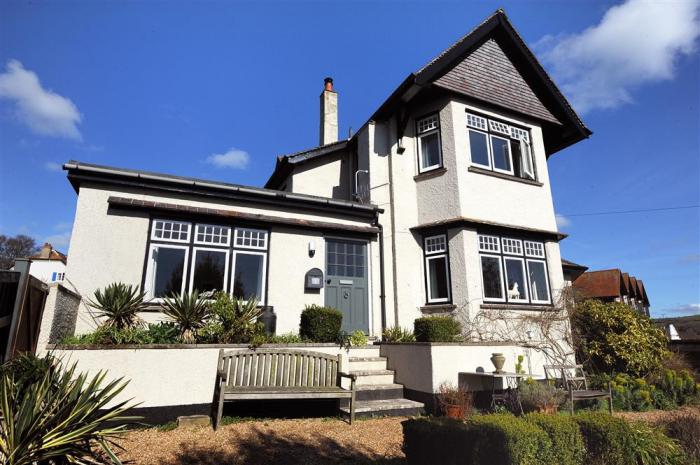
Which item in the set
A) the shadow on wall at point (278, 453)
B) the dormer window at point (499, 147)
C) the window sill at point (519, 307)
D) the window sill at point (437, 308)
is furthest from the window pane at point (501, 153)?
the shadow on wall at point (278, 453)

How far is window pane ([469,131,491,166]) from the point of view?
455 inches

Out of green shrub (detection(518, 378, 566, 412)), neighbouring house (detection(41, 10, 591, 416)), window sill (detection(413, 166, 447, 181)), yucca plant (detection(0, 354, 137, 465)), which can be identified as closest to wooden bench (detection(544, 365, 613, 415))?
green shrub (detection(518, 378, 566, 412))

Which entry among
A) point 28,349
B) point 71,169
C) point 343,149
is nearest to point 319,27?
point 343,149

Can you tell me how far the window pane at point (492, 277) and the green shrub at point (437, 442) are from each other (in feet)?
23.1

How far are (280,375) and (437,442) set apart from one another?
3678 mm

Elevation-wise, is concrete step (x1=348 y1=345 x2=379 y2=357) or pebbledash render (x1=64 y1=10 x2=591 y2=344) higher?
pebbledash render (x1=64 y1=10 x2=591 y2=344)

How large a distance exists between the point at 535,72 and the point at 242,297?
39.8 ft

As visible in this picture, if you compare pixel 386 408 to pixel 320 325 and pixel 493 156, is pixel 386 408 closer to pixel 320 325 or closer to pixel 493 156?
pixel 320 325

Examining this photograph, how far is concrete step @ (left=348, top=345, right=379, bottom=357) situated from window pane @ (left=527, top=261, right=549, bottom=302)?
203 inches

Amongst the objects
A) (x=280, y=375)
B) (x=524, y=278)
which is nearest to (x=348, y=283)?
(x=280, y=375)

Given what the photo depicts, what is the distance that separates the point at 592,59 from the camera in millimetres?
10938

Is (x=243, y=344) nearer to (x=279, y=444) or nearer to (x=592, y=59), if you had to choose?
(x=279, y=444)

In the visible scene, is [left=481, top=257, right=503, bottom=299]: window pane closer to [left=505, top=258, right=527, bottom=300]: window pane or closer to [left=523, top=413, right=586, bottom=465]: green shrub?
[left=505, top=258, right=527, bottom=300]: window pane

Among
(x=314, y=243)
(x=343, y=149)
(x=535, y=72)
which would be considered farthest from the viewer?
(x=343, y=149)
